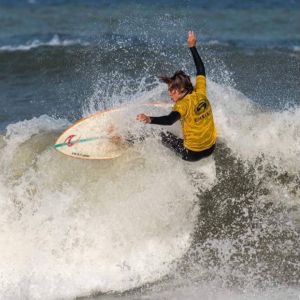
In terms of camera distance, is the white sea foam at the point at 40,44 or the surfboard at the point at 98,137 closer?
the surfboard at the point at 98,137

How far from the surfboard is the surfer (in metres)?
0.63

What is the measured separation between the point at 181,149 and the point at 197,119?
0.53 m

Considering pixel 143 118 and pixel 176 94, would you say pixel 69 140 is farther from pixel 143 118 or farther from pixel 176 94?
pixel 143 118

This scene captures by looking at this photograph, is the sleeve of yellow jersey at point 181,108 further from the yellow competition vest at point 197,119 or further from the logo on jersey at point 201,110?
the logo on jersey at point 201,110

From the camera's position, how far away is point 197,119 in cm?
806

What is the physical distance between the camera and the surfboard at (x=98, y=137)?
356 inches

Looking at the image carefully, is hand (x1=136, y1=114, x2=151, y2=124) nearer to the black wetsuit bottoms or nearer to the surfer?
the surfer

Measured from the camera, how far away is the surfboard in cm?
903

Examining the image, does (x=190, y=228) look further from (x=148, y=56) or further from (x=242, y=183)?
(x=148, y=56)

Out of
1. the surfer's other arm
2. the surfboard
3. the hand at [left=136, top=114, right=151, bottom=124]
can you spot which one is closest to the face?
the surfer's other arm

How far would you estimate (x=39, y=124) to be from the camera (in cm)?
1010

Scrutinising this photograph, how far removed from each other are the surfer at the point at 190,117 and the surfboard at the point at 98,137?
0.63 meters

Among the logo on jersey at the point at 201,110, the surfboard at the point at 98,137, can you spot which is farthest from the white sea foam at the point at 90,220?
the logo on jersey at the point at 201,110

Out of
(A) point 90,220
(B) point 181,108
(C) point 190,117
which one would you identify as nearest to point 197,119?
(C) point 190,117
